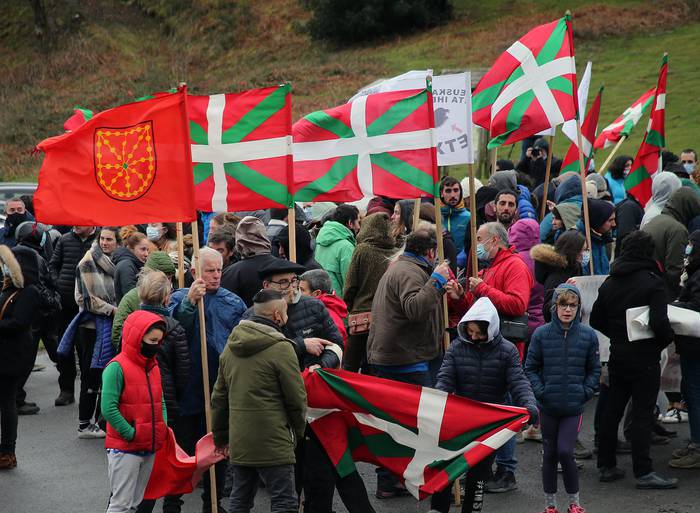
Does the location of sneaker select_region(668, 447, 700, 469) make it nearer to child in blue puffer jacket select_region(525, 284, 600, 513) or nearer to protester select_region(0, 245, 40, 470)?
child in blue puffer jacket select_region(525, 284, 600, 513)

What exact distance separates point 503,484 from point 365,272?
2.04 metres

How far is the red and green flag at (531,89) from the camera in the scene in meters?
9.78

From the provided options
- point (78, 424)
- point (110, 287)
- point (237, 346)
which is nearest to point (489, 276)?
point (237, 346)

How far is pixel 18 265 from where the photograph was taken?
9008 mm

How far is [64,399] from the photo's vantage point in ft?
36.4

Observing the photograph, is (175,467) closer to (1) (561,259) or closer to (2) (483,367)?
(2) (483,367)

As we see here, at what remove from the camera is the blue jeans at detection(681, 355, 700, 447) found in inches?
328

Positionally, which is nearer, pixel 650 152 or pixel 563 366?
pixel 563 366

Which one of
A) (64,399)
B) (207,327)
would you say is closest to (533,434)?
(207,327)

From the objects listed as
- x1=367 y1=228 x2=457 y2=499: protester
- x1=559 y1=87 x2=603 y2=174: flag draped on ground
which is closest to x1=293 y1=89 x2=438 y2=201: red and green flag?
x1=367 y1=228 x2=457 y2=499: protester

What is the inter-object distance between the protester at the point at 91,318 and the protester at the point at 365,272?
2.30 meters

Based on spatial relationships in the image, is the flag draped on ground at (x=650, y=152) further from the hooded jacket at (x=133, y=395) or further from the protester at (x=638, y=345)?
the hooded jacket at (x=133, y=395)

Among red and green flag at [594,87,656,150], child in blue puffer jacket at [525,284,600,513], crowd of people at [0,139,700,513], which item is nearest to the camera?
crowd of people at [0,139,700,513]

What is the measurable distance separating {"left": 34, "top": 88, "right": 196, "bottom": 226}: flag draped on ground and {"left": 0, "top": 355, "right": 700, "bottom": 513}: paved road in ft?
7.60
